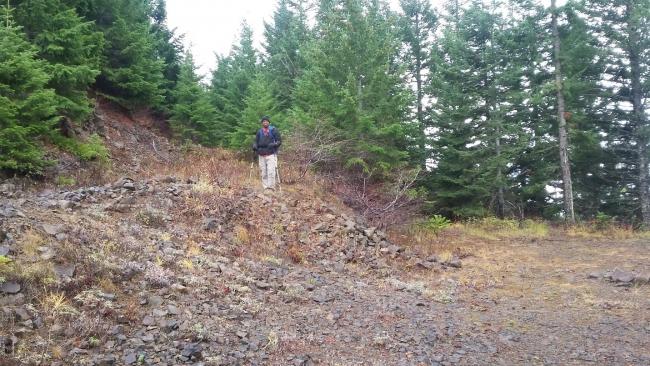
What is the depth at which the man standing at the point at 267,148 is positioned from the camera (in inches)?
476

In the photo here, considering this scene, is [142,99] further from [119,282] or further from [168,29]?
[119,282]

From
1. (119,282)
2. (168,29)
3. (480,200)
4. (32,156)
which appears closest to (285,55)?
(168,29)

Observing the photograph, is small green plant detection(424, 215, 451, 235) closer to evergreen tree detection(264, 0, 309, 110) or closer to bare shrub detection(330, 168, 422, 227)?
bare shrub detection(330, 168, 422, 227)

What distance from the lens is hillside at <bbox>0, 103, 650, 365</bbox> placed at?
4875 millimetres

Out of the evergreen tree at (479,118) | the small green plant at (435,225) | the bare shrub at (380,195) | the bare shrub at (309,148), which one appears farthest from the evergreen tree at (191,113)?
the small green plant at (435,225)

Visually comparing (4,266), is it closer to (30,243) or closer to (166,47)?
(30,243)

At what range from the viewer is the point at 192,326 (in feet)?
16.9

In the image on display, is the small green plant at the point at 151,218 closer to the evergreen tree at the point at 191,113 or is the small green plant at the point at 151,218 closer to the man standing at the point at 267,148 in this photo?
the man standing at the point at 267,148

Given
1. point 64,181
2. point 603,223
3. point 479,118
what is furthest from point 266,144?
point 603,223

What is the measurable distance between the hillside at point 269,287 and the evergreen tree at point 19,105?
702 mm

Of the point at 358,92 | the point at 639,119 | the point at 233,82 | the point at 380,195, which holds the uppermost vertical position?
the point at 233,82

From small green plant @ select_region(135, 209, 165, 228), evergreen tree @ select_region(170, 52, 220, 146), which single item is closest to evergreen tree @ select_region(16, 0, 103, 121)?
small green plant @ select_region(135, 209, 165, 228)

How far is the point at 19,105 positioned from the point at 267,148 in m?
5.79

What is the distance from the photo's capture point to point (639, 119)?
1814 centimetres
